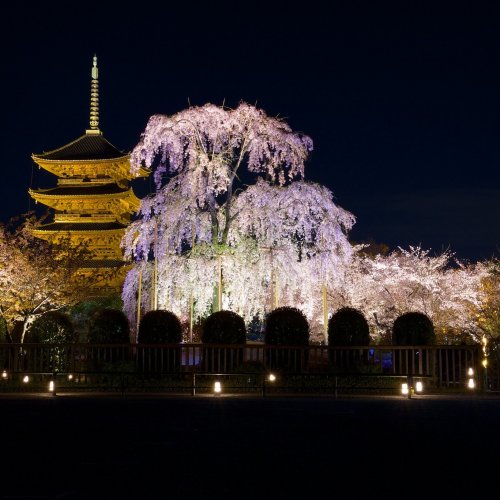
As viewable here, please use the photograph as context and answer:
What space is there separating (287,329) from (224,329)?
2.03 metres

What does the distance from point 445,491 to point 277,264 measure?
868 inches

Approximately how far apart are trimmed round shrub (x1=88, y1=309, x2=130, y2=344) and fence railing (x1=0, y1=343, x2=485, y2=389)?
0.68m

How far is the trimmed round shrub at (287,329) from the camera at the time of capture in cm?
2664

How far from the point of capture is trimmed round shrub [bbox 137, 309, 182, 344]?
26797mm

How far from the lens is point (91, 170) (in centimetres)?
6288

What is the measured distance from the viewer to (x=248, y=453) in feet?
32.3

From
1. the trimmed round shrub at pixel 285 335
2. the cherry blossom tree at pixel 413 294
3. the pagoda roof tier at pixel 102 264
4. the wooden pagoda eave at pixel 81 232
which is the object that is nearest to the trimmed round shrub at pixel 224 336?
the trimmed round shrub at pixel 285 335

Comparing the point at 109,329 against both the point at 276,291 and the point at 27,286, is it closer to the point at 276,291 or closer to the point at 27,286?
Result: the point at 276,291

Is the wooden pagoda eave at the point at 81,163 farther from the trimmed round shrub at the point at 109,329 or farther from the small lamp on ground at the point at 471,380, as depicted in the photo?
the small lamp on ground at the point at 471,380

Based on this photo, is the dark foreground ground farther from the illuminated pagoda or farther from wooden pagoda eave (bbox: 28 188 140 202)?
wooden pagoda eave (bbox: 28 188 140 202)

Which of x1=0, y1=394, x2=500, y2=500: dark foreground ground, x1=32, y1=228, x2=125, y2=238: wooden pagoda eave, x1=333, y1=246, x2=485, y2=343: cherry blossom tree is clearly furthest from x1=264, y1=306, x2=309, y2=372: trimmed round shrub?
x1=32, y1=228, x2=125, y2=238: wooden pagoda eave

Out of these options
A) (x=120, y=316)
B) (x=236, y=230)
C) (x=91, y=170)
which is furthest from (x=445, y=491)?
(x=91, y=170)

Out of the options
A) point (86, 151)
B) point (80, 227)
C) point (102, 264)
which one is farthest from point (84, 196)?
point (102, 264)

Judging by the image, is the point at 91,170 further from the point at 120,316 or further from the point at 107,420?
the point at 107,420
